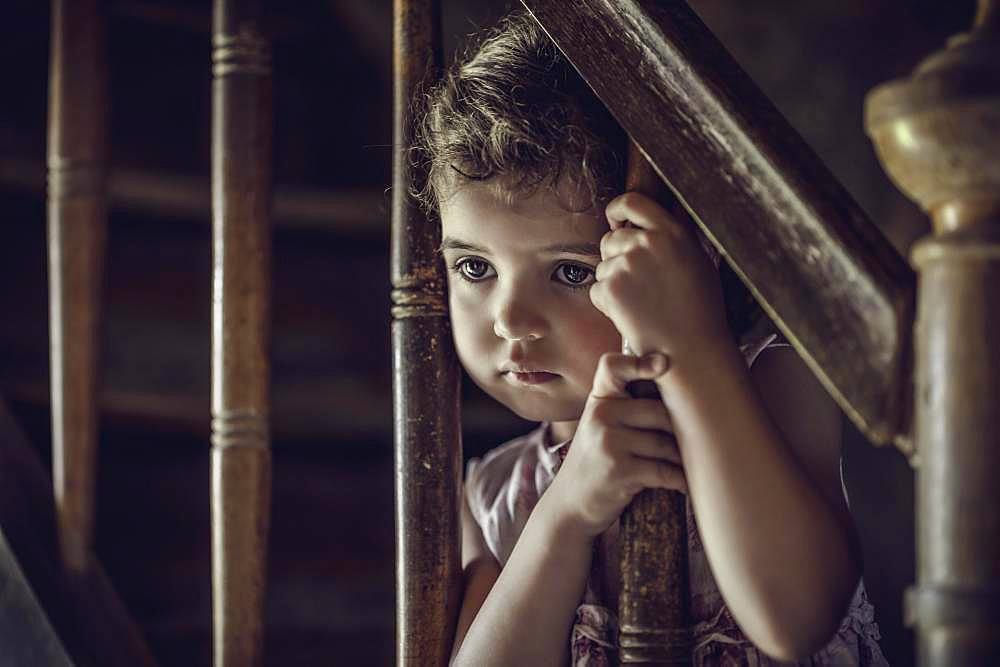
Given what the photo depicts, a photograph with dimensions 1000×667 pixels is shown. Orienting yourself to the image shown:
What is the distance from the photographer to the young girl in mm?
790

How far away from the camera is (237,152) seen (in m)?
1.15

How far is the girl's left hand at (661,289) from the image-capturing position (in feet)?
2.68

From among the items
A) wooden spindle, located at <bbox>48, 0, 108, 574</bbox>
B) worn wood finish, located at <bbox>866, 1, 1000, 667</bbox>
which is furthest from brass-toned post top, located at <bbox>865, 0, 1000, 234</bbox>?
wooden spindle, located at <bbox>48, 0, 108, 574</bbox>

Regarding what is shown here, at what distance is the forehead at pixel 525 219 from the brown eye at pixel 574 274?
3 centimetres

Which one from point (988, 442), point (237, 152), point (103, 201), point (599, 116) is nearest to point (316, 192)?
point (103, 201)

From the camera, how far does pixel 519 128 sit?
1.07 m

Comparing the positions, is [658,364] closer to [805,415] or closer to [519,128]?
[805,415]

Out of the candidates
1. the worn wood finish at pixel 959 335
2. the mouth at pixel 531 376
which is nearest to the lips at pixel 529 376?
the mouth at pixel 531 376

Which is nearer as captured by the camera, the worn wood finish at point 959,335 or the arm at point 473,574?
the worn wood finish at point 959,335

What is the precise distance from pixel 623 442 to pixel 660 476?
0.04 metres

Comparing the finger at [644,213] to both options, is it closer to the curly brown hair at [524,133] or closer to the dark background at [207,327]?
the curly brown hair at [524,133]

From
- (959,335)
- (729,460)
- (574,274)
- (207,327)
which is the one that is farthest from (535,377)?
(207,327)

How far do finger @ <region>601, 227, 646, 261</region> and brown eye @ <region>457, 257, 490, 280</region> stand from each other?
27 cm

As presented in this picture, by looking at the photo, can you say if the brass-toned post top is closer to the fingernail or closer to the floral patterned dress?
the fingernail
